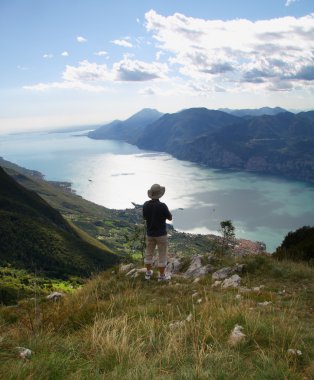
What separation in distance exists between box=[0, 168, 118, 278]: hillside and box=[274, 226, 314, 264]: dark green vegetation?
9378cm

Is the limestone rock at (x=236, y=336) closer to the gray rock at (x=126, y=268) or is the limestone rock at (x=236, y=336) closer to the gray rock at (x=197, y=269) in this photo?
the gray rock at (x=197, y=269)

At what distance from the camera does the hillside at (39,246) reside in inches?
4877

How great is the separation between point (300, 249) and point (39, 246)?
125630mm

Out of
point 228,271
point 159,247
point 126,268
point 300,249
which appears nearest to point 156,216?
point 159,247

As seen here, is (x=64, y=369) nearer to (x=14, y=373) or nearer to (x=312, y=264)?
(x=14, y=373)

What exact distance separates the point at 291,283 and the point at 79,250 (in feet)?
452

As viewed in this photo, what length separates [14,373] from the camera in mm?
3293

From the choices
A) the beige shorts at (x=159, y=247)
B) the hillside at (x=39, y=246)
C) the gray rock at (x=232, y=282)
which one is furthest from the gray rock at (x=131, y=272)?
the hillside at (x=39, y=246)

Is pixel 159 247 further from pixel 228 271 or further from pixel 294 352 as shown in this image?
pixel 294 352

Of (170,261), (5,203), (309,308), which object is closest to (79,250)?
(5,203)

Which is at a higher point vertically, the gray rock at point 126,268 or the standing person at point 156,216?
the standing person at point 156,216

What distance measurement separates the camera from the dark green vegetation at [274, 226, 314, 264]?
55.7ft

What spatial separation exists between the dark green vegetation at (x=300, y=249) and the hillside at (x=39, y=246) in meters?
93.8

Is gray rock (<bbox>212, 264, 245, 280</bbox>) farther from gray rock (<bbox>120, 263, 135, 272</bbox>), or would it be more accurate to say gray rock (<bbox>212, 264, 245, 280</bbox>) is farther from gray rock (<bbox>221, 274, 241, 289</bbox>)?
gray rock (<bbox>120, 263, 135, 272</bbox>)
